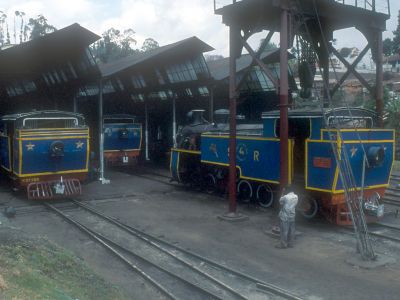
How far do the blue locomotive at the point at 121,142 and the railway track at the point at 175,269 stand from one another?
38.5ft

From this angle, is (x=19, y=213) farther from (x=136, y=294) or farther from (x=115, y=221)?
(x=136, y=294)

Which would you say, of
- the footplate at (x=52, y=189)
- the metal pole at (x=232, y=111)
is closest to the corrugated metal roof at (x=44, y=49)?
the footplate at (x=52, y=189)

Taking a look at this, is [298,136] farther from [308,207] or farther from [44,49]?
[44,49]

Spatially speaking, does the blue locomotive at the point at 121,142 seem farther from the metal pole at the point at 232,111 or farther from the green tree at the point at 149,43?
the green tree at the point at 149,43

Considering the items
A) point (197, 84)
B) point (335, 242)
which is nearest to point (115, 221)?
point (335, 242)

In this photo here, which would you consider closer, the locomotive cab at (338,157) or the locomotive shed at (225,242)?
the locomotive shed at (225,242)

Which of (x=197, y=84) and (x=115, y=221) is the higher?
(x=197, y=84)

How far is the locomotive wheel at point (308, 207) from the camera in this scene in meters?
11.8

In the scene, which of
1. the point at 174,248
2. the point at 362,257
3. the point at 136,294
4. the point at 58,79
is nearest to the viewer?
the point at 136,294

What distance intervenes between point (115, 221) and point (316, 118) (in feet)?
19.7

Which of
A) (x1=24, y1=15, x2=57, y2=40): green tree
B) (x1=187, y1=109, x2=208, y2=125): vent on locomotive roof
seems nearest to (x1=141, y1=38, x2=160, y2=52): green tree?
(x1=24, y1=15, x2=57, y2=40): green tree

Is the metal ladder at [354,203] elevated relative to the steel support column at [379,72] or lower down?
lower down

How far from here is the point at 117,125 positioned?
23.2 m

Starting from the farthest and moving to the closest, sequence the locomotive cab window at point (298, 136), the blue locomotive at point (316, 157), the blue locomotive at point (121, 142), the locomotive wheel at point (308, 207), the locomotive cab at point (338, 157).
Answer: the blue locomotive at point (121, 142) → the locomotive cab window at point (298, 136) → the locomotive wheel at point (308, 207) → the blue locomotive at point (316, 157) → the locomotive cab at point (338, 157)
